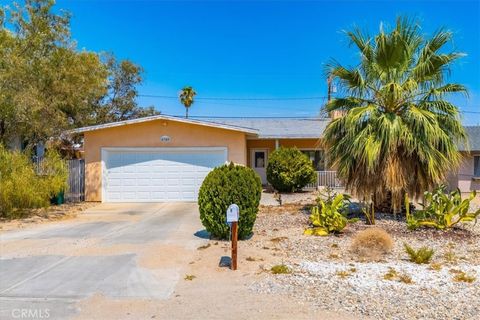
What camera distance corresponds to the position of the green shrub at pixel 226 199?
7.38 m

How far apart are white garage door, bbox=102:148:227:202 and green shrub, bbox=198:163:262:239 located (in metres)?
7.37

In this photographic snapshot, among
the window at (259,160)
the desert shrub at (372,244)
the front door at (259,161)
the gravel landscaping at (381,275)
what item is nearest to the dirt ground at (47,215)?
the gravel landscaping at (381,275)

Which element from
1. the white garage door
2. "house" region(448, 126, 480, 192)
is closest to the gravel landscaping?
the white garage door

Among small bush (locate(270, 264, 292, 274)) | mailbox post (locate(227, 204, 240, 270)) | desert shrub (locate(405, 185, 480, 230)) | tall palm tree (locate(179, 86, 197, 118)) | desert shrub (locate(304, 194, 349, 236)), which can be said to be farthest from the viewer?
tall palm tree (locate(179, 86, 197, 118))

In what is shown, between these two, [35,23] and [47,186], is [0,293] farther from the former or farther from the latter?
[35,23]

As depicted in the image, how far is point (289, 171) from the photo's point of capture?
1698cm

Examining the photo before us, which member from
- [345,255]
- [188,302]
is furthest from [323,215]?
[188,302]

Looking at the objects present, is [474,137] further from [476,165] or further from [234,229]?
[234,229]

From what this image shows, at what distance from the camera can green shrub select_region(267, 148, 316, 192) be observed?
17.0 metres

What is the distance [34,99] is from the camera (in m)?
11.3

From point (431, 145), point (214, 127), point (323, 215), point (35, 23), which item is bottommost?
point (323, 215)

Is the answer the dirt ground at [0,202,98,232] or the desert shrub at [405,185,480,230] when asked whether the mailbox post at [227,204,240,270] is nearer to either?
the desert shrub at [405,185,480,230]

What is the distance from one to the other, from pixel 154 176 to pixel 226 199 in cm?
825

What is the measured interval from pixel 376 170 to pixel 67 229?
7.82 metres
